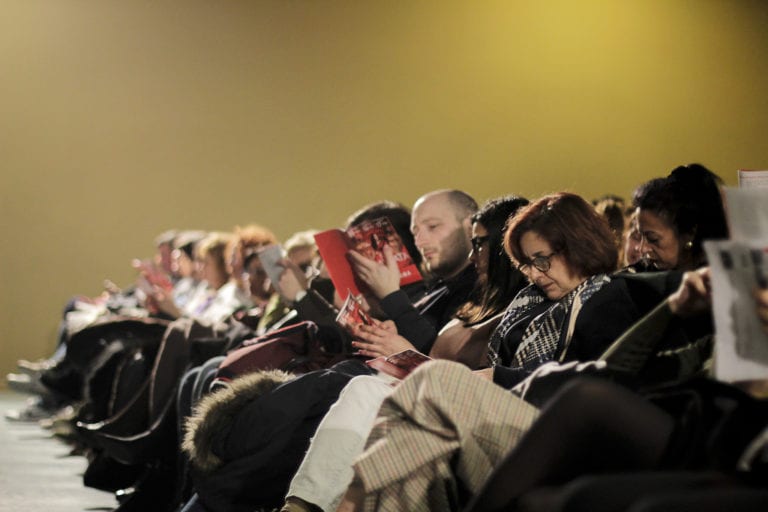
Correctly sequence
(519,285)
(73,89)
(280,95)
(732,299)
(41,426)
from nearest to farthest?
1. (732,299)
2. (519,285)
3. (41,426)
4. (280,95)
5. (73,89)

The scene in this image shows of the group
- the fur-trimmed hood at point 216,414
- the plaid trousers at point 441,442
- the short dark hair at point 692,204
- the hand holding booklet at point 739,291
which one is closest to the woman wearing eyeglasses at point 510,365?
the plaid trousers at point 441,442

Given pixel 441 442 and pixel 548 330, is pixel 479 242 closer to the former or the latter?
pixel 548 330

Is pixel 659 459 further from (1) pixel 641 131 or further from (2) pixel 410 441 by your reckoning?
(1) pixel 641 131

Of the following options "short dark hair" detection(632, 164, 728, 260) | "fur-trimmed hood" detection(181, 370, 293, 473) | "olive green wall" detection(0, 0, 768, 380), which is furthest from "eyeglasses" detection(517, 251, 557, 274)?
"olive green wall" detection(0, 0, 768, 380)

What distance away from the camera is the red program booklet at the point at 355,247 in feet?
10.4

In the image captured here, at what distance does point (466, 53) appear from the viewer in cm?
713

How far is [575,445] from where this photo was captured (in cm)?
150

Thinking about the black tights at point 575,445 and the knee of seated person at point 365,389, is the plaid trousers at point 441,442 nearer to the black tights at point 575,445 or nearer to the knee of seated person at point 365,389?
the black tights at point 575,445

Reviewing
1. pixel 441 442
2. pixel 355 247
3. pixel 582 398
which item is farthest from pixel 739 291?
pixel 355 247

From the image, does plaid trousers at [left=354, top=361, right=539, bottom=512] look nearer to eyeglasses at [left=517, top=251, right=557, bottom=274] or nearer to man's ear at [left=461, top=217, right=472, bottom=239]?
eyeglasses at [left=517, top=251, right=557, bottom=274]

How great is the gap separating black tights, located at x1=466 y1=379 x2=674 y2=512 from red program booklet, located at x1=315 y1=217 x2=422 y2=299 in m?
1.69

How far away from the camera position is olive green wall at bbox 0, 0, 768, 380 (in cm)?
641

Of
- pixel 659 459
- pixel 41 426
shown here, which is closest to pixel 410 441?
pixel 659 459

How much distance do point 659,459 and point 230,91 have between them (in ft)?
22.8
